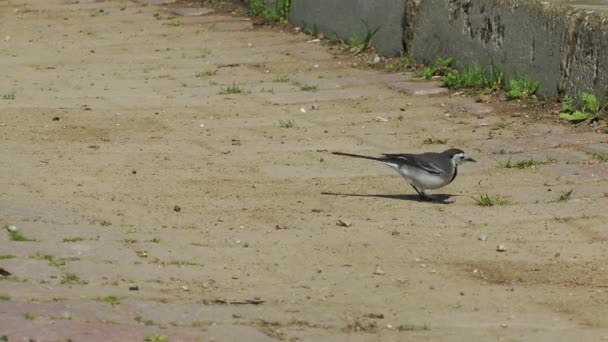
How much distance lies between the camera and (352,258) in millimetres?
5812

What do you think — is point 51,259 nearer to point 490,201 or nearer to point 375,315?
point 375,315

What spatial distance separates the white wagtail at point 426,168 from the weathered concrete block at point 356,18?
3436 mm

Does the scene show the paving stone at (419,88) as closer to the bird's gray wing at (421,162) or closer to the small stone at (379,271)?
the bird's gray wing at (421,162)

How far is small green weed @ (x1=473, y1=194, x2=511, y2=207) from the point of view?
6.71 metres

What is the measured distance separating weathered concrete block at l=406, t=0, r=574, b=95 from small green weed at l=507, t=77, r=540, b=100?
42mm

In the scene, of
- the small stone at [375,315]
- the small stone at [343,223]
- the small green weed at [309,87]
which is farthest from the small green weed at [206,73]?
the small stone at [375,315]

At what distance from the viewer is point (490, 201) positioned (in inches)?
265

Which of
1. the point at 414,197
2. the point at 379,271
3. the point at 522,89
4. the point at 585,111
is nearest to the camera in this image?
the point at 379,271

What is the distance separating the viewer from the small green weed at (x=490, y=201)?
671cm

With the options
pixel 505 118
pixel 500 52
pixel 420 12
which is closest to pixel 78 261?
pixel 505 118

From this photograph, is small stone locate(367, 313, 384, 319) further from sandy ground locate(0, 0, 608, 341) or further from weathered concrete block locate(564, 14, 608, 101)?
weathered concrete block locate(564, 14, 608, 101)

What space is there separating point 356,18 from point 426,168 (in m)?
4.06

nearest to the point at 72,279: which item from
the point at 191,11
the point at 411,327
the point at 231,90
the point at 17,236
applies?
the point at 17,236

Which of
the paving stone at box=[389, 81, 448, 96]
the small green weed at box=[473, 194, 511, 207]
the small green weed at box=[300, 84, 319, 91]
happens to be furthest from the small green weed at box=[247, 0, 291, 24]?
the small green weed at box=[473, 194, 511, 207]
